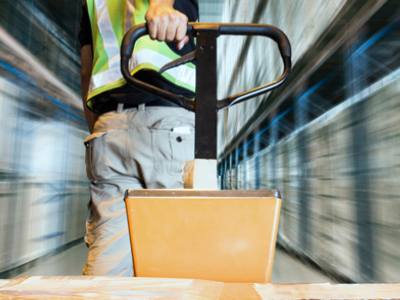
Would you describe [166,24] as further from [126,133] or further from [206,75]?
[126,133]

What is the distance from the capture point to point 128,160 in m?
1.01

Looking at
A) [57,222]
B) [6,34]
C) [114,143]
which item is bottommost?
[57,222]

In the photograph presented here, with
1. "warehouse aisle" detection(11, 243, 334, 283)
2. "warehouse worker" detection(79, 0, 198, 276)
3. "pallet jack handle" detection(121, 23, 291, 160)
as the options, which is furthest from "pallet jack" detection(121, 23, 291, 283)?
"warehouse aisle" detection(11, 243, 334, 283)

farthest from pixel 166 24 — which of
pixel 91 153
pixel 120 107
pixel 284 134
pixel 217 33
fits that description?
pixel 284 134

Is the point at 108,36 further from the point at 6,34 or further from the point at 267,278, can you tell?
the point at 6,34

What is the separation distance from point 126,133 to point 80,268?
1.65m

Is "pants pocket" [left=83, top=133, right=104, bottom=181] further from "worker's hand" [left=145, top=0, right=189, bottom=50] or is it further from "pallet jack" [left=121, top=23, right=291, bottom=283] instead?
"pallet jack" [left=121, top=23, right=291, bottom=283]

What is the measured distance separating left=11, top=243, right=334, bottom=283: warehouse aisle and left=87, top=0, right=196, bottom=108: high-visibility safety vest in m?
0.96

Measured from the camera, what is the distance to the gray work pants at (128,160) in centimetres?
100

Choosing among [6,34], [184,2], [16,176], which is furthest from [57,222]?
[184,2]

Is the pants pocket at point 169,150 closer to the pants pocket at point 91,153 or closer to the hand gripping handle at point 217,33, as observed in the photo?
the pants pocket at point 91,153

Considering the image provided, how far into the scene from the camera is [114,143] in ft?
3.31

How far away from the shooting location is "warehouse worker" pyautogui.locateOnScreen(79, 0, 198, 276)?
982 millimetres

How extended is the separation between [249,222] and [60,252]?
7.88ft
